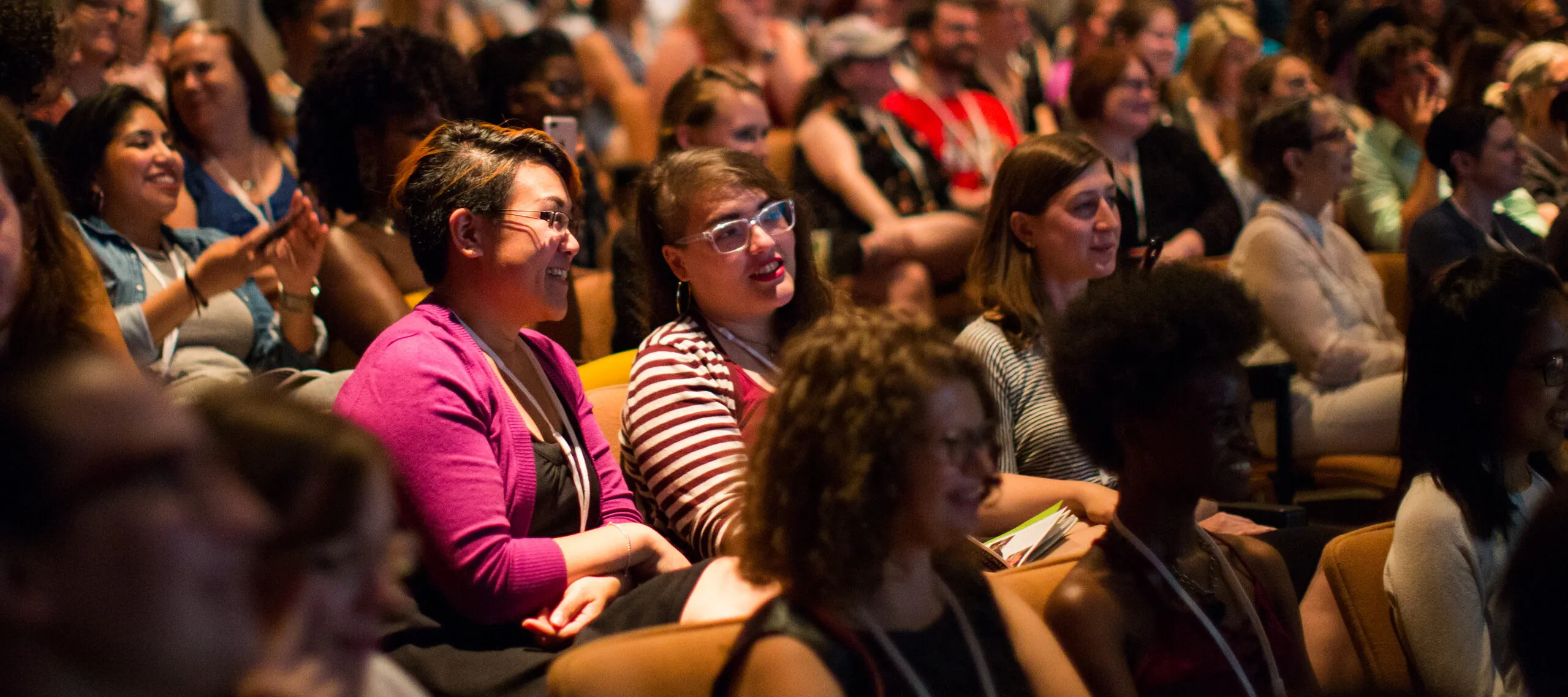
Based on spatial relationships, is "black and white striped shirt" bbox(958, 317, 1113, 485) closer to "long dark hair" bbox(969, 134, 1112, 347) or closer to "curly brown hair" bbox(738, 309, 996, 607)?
"long dark hair" bbox(969, 134, 1112, 347)

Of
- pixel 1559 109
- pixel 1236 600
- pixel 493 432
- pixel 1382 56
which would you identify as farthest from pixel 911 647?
pixel 1382 56

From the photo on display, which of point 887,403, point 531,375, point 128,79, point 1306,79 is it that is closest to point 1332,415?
point 1306,79

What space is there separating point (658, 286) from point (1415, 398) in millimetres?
1334

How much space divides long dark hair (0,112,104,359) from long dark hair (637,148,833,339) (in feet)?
3.21

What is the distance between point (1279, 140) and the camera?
4.22 m

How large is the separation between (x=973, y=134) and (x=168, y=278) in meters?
3.04

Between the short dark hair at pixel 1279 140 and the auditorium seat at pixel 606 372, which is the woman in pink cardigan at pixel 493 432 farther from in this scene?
the short dark hair at pixel 1279 140

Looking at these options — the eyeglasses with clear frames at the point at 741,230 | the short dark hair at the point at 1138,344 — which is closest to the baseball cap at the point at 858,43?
the eyeglasses with clear frames at the point at 741,230

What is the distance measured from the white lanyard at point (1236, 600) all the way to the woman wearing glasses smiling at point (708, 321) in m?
0.66

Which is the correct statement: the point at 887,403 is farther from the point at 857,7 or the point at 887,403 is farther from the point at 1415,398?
the point at 857,7

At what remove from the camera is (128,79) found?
4.13 metres

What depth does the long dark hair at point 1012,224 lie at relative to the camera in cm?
296

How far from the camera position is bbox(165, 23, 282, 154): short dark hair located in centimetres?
379

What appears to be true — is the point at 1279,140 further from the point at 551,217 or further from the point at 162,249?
the point at 162,249
